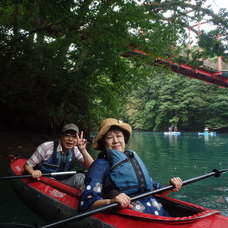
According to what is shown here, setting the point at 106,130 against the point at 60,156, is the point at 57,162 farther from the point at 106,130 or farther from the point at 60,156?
the point at 106,130

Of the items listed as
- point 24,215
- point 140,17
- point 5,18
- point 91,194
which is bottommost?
point 24,215

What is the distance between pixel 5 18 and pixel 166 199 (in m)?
7.26

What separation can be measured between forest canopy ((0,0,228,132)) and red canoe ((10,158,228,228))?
341 centimetres

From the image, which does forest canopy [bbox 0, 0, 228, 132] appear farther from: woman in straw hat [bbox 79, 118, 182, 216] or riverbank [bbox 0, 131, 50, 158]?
woman in straw hat [bbox 79, 118, 182, 216]

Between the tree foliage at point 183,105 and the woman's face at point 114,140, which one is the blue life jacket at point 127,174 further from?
the tree foliage at point 183,105

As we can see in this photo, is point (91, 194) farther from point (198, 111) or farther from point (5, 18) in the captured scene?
point (198, 111)

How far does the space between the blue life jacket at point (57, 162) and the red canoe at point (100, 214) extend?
0.74 feet

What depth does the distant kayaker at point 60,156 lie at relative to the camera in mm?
3371

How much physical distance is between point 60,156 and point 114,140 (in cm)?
151

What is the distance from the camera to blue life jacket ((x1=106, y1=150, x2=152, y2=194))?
6.76 ft

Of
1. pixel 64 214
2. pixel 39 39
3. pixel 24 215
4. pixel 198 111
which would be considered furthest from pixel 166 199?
pixel 198 111

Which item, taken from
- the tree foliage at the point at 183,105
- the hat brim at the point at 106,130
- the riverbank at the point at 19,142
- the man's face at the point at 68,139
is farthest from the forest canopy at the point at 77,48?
the tree foliage at the point at 183,105

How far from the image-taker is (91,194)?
78.7 inches

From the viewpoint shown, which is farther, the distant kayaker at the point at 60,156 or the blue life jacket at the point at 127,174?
the distant kayaker at the point at 60,156
